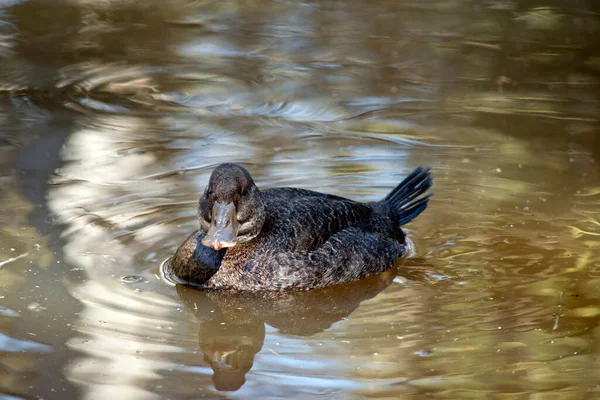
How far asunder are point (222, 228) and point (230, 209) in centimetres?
15

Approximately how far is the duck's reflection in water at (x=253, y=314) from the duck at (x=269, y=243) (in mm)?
75

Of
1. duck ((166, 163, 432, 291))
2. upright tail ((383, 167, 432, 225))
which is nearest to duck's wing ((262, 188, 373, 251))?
duck ((166, 163, 432, 291))

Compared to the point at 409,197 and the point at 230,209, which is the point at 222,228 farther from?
the point at 409,197

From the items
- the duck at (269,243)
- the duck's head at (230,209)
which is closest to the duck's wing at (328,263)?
the duck at (269,243)

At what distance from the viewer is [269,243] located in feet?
21.4

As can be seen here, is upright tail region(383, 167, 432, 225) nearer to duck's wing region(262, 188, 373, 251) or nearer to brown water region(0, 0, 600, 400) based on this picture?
brown water region(0, 0, 600, 400)

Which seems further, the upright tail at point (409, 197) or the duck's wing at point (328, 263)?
the upright tail at point (409, 197)

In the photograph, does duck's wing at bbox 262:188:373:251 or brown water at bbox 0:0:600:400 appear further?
duck's wing at bbox 262:188:373:251

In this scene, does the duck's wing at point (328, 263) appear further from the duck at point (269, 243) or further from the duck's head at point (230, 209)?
the duck's head at point (230, 209)

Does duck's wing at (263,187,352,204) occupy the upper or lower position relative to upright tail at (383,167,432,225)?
upper

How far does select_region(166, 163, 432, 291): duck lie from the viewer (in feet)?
20.6

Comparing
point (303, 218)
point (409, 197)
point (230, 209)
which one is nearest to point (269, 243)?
point (303, 218)

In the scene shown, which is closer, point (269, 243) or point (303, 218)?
point (269, 243)

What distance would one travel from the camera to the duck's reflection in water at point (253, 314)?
5.78 m
